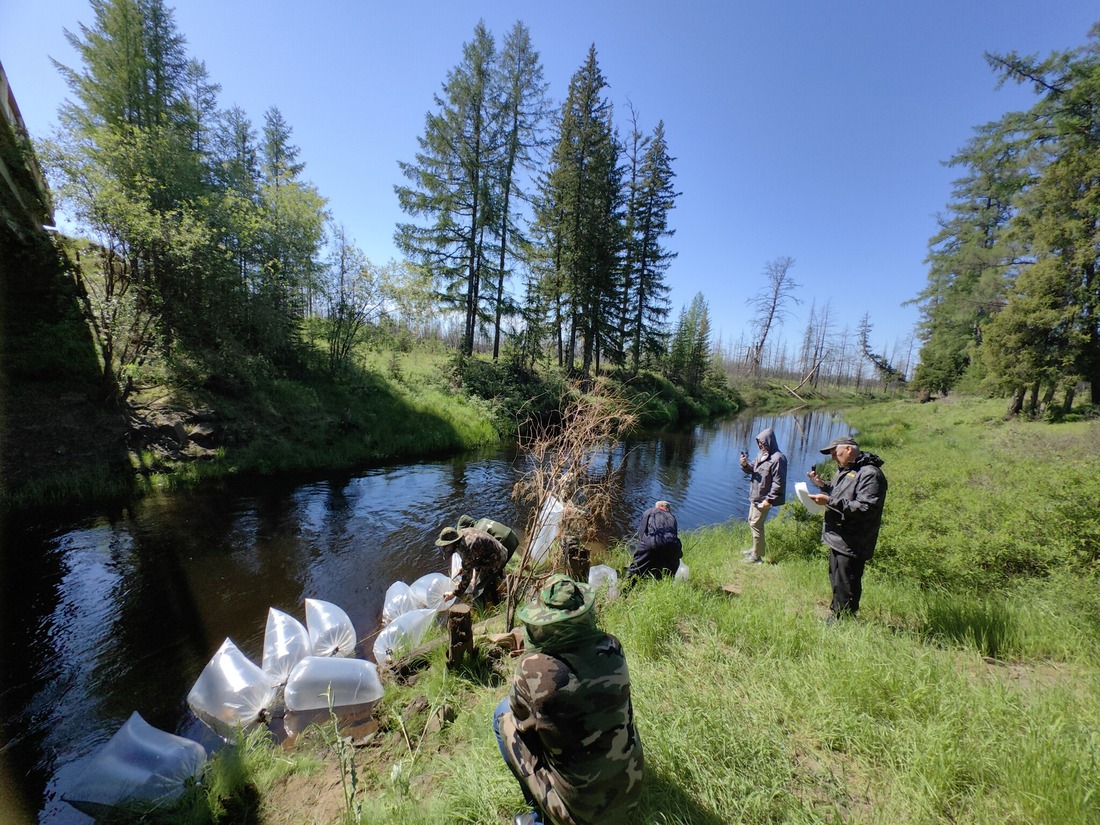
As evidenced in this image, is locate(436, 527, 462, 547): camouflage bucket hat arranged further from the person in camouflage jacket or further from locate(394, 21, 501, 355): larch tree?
locate(394, 21, 501, 355): larch tree

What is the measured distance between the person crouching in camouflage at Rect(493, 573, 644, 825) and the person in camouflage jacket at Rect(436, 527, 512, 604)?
3.07 m

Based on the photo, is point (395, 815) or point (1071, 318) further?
point (1071, 318)

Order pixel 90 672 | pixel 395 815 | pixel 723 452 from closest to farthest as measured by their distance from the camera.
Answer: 1. pixel 395 815
2. pixel 90 672
3. pixel 723 452

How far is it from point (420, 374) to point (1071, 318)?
25315mm

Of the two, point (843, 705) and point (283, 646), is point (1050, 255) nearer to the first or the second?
point (843, 705)

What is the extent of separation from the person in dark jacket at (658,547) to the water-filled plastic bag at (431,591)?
254 cm

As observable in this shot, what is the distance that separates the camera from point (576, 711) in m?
1.84

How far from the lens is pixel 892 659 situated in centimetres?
297

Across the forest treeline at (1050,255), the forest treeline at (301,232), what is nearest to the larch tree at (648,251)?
the forest treeline at (301,232)

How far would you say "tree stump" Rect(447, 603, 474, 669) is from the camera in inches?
140

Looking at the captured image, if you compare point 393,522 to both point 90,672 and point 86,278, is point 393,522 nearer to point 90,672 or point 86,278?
point 90,672

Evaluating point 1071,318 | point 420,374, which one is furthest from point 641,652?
point 1071,318

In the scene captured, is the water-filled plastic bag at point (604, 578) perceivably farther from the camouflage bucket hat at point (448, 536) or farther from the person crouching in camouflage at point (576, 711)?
the person crouching in camouflage at point (576, 711)

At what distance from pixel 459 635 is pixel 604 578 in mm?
2362
